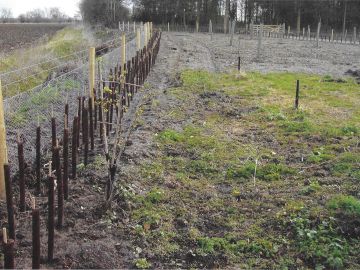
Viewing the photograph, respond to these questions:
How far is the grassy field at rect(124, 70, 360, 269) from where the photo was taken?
443cm

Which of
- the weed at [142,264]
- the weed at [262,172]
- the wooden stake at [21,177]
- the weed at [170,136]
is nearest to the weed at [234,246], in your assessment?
the weed at [142,264]

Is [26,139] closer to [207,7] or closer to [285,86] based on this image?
[285,86]

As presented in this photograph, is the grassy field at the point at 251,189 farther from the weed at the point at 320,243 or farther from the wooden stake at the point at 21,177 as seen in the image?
the wooden stake at the point at 21,177

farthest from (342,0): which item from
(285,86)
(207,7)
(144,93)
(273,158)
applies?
(273,158)

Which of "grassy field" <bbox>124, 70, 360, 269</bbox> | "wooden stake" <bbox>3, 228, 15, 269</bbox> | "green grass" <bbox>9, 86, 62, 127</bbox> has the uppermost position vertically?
"green grass" <bbox>9, 86, 62, 127</bbox>

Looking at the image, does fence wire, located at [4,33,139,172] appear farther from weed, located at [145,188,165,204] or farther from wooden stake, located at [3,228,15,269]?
wooden stake, located at [3,228,15,269]

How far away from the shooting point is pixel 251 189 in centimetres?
591

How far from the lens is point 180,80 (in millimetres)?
13625

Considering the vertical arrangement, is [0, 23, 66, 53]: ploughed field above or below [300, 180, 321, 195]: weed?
above

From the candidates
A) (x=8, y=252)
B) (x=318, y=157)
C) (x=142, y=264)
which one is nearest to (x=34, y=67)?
(x=318, y=157)

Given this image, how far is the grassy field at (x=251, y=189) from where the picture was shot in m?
4.43

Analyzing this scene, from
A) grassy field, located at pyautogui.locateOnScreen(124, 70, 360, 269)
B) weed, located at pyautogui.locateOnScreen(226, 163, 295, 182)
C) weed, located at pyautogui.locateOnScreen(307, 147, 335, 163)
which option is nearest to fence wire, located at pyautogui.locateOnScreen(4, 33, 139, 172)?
grassy field, located at pyautogui.locateOnScreen(124, 70, 360, 269)

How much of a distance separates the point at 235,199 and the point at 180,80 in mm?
8411

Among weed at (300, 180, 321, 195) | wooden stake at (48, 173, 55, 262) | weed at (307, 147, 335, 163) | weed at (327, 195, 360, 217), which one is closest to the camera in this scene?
wooden stake at (48, 173, 55, 262)
